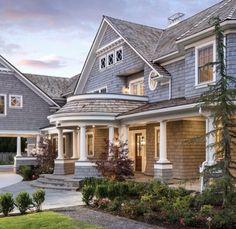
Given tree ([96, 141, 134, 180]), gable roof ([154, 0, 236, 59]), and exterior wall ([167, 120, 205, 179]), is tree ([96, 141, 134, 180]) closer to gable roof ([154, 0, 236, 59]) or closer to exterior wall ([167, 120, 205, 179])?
exterior wall ([167, 120, 205, 179])

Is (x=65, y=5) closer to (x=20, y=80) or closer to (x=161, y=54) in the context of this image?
(x=161, y=54)

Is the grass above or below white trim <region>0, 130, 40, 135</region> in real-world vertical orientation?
below

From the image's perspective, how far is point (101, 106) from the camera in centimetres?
1938

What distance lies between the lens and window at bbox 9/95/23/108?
28172 millimetres

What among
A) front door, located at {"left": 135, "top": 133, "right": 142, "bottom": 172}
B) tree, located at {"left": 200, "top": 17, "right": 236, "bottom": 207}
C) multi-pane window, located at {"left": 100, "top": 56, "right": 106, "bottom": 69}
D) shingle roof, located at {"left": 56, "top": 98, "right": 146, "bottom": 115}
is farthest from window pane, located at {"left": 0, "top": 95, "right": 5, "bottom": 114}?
tree, located at {"left": 200, "top": 17, "right": 236, "bottom": 207}

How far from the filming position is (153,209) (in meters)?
10.6

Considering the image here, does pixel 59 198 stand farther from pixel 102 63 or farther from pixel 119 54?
pixel 102 63

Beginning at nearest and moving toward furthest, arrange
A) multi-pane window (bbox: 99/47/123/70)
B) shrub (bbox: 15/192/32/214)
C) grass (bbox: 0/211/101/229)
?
grass (bbox: 0/211/101/229) → shrub (bbox: 15/192/32/214) → multi-pane window (bbox: 99/47/123/70)

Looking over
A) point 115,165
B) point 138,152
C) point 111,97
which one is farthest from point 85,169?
point 138,152

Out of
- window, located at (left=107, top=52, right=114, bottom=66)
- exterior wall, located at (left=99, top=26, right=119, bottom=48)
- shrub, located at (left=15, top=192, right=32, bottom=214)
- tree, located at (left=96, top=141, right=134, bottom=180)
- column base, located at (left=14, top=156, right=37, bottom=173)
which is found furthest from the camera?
column base, located at (left=14, top=156, right=37, bottom=173)

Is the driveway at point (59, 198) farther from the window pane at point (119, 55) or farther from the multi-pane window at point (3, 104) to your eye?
the multi-pane window at point (3, 104)

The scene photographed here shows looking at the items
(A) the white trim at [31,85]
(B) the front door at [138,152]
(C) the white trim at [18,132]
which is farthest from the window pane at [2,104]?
(B) the front door at [138,152]

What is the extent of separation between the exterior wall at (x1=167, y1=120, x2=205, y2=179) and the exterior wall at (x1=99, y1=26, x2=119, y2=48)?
24.8 feet

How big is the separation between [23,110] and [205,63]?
1683 cm
